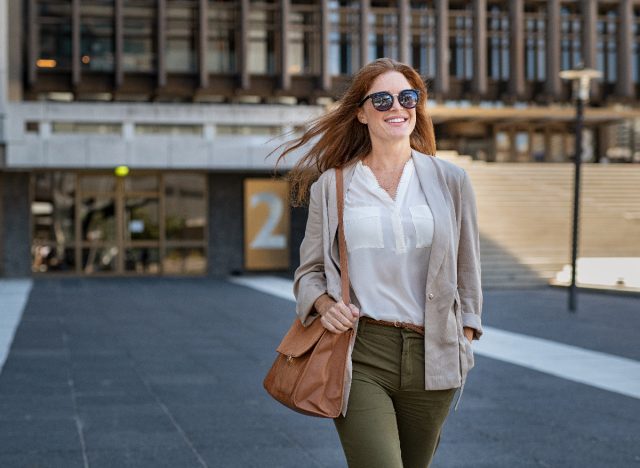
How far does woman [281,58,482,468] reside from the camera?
3383mm

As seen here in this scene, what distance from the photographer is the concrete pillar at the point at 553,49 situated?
36.2 meters

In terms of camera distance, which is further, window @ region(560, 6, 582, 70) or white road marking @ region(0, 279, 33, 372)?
window @ region(560, 6, 582, 70)

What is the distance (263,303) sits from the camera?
65.5 feet

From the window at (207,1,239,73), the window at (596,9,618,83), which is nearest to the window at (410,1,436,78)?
the window at (207,1,239,73)

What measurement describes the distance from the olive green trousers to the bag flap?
14 centimetres

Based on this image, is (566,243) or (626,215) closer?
(566,243)

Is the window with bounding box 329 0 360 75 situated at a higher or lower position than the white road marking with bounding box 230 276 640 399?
higher

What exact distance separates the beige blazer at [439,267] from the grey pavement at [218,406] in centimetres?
293

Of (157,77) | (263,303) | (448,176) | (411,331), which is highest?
(157,77)

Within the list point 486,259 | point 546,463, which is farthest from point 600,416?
point 486,259

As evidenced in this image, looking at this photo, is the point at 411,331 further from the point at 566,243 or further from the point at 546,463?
the point at 566,243

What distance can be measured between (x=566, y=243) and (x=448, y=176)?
75.7ft

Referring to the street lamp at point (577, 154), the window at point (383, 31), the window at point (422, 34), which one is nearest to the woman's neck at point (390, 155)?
the street lamp at point (577, 154)

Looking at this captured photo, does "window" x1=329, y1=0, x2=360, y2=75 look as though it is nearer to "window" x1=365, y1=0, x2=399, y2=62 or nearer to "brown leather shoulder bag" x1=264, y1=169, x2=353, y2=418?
"window" x1=365, y1=0, x2=399, y2=62
